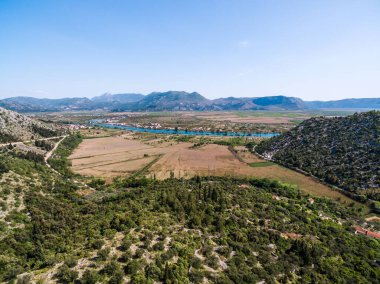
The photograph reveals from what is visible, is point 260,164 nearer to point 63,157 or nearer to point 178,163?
point 178,163

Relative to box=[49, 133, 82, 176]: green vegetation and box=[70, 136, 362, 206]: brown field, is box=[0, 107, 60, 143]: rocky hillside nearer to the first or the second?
box=[49, 133, 82, 176]: green vegetation

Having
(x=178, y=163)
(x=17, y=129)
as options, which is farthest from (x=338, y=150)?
(x=17, y=129)

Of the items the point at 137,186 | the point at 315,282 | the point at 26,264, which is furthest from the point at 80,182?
the point at 315,282

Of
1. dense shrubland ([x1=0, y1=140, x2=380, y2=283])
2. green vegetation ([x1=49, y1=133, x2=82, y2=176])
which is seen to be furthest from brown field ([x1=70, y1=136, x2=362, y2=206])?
dense shrubland ([x1=0, y1=140, x2=380, y2=283])

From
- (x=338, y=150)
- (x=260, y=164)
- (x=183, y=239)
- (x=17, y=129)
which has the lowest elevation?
(x=260, y=164)

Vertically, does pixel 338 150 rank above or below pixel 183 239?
above

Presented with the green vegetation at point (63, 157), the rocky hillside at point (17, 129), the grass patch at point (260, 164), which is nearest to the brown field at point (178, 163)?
the grass patch at point (260, 164)

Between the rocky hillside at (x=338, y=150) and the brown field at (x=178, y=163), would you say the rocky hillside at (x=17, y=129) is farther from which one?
the rocky hillside at (x=338, y=150)
